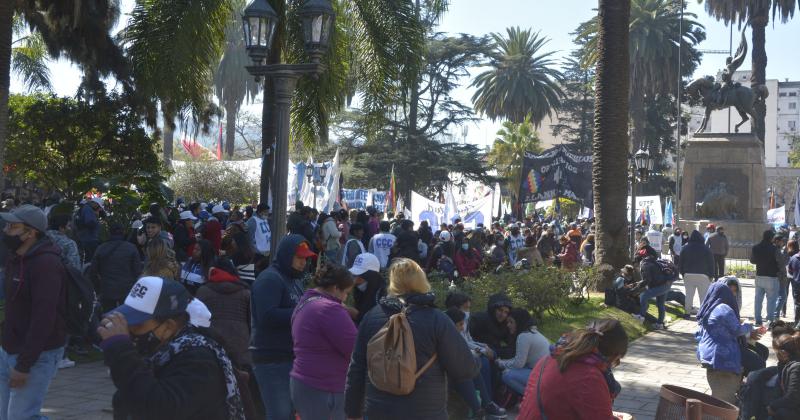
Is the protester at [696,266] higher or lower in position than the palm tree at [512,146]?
lower

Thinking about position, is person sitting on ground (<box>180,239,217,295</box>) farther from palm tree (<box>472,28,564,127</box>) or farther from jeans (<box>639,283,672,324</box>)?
palm tree (<box>472,28,564,127</box>)

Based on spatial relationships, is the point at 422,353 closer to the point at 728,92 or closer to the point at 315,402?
the point at 315,402

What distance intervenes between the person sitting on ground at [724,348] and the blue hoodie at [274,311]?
15.6ft

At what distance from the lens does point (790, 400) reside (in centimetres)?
632

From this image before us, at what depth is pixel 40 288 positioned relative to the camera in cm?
536

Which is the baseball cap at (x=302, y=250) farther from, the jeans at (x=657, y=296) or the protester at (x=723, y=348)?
the jeans at (x=657, y=296)

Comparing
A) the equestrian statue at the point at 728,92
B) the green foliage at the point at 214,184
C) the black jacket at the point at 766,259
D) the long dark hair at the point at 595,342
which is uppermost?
the equestrian statue at the point at 728,92

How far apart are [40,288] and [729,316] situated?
6.24 m

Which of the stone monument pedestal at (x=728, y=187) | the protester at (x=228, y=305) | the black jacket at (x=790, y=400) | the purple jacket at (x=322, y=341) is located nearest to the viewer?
the purple jacket at (x=322, y=341)

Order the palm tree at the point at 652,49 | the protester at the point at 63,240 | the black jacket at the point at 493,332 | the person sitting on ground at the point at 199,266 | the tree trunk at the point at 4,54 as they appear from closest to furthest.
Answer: the person sitting on ground at the point at 199,266
the protester at the point at 63,240
the black jacket at the point at 493,332
the tree trunk at the point at 4,54
the palm tree at the point at 652,49

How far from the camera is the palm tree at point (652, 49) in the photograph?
2196 inches

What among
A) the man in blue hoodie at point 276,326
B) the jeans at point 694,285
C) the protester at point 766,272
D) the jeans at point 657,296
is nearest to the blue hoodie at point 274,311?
the man in blue hoodie at point 276,326

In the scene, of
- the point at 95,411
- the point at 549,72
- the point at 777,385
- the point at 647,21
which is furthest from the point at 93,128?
the point at 549,72

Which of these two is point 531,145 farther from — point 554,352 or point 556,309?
point 554,352
